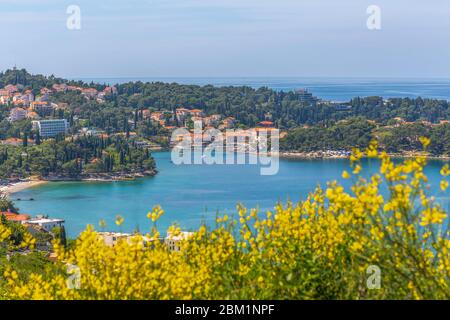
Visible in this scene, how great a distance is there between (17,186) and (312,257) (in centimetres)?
2423

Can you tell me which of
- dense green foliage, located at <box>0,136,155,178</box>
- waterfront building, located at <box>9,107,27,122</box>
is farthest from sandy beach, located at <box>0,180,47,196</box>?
waterfront building, located at <box>9,107,27,122</box>

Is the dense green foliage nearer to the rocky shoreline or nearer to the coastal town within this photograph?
the coastal town

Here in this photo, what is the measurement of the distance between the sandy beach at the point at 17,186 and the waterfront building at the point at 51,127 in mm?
7754

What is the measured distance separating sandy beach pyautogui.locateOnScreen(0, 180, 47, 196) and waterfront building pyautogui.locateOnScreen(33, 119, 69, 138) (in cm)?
775

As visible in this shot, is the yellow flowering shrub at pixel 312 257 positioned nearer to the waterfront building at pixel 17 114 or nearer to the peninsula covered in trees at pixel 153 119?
the peninsula covered in trees at pixel 153 119

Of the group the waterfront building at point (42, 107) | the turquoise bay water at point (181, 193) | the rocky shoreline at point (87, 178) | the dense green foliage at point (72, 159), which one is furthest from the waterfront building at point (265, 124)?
the rocky shoreline at point (87, 178)

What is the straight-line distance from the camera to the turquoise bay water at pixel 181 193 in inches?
790

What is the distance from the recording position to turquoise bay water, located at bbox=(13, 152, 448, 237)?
65.8 feet

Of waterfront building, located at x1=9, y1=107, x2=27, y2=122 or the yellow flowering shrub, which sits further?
waterfront building, located at x1=9, y1=107, x2=27, y2=122

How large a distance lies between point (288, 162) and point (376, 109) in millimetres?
13552

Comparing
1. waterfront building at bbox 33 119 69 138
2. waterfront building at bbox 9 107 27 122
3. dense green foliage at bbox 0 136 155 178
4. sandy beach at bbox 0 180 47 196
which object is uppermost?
waterfront building at bbox 9 107 27 122

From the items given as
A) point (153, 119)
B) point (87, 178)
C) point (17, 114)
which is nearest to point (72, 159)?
point (87, 178)

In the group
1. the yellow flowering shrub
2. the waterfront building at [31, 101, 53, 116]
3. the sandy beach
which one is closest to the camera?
the yellow flowering shrub

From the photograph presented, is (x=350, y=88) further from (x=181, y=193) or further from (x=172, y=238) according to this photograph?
(x=172, y=238)
